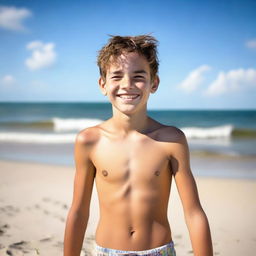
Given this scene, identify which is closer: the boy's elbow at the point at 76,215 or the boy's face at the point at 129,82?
the boy's face at the point at 129,82

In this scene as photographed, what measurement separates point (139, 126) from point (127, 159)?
0.65 feet

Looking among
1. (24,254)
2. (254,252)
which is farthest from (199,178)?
(24,254)

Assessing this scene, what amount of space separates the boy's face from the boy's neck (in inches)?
1.9

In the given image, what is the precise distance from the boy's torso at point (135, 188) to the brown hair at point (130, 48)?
0.39 metres

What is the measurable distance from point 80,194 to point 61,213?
2370 mm

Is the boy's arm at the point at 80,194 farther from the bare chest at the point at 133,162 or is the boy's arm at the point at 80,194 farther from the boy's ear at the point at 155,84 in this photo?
the boy's ear at the point at 155,84

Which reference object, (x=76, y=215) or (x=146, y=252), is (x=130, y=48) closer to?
(x=76, y=215)

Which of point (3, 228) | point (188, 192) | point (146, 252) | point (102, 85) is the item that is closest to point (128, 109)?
point (102, 85)

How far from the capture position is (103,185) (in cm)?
175

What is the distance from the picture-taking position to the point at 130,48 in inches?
65.7

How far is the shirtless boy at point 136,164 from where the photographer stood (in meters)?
1.66

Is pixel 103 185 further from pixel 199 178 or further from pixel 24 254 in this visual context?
pixel 199 178

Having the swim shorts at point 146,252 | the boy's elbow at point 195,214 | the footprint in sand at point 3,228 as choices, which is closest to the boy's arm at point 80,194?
the swim shorts at point 146,252

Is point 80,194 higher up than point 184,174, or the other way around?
point 184,174
